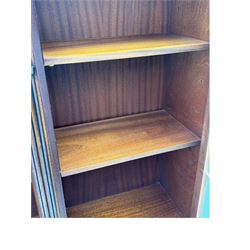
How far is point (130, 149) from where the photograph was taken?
38.0 inches

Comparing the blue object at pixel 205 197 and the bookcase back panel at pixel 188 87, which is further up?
the bookcase back panel at pixel 188 87

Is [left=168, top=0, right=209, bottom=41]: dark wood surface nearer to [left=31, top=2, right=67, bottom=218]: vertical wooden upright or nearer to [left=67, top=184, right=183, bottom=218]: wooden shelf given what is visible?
[left=31, top=2, right=67, bottom=218]: vertical wooden upright

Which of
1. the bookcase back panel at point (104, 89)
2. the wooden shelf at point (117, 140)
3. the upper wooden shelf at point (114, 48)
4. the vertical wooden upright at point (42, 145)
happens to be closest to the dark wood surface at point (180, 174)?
the wooden shelf at point (117, 140)

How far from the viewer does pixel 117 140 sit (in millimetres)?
1025

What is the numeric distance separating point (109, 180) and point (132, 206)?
0.18 metres

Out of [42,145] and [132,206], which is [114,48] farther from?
[132,206]

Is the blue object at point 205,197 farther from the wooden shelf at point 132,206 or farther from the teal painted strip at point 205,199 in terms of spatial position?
the wooden shelf at point 132,206

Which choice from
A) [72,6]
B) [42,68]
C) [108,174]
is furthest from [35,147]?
[108,174]

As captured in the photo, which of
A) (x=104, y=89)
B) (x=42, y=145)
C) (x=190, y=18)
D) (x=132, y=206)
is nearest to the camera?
(x=42, y=145)

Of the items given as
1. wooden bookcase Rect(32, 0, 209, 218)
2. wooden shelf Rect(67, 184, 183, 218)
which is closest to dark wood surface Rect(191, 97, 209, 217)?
wooden bookcase Rect(32, 0, 209, 218)

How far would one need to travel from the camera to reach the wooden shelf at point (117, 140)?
915mm

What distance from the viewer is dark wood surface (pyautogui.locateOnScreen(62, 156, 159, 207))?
4.12 ft

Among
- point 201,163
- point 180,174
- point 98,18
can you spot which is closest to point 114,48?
point 98,18

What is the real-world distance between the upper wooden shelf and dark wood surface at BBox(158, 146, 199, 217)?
42 cm
